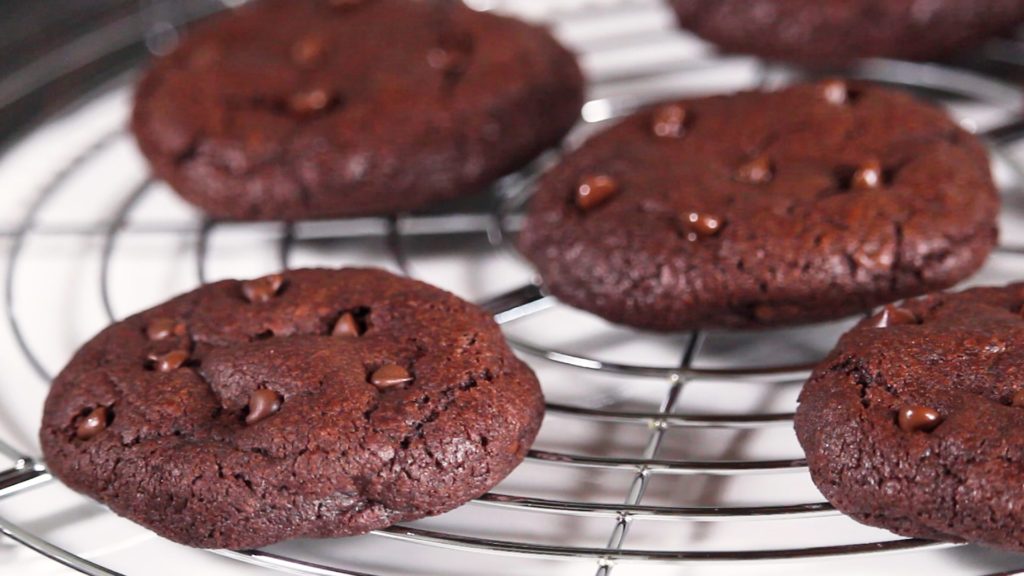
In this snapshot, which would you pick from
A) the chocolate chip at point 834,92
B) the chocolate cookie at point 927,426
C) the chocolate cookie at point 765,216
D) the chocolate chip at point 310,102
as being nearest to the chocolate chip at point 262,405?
the chocolate cookie at point 765,216

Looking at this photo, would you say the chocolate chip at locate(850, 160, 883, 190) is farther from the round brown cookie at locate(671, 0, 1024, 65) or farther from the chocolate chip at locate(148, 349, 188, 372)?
the chocolate chip at locate(148, 349, 188, 372)

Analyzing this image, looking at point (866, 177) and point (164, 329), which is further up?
point (866, 177)

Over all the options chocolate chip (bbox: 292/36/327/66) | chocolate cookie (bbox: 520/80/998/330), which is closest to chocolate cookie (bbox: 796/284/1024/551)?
chocolate cookie (bbox: 520/80/998/330)

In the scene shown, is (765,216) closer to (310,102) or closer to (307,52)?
(310,102)

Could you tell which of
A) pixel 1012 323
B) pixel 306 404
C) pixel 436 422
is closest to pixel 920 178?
pixel 1012 323

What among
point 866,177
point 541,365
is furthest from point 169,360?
point 866,177

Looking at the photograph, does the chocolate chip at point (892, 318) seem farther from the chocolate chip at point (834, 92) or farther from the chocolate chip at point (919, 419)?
the chocolate chip at point (834, 92)
